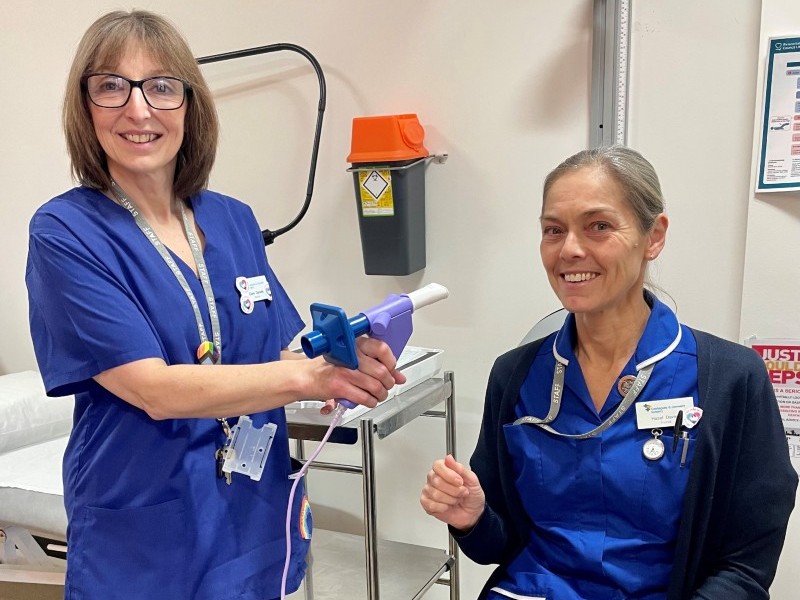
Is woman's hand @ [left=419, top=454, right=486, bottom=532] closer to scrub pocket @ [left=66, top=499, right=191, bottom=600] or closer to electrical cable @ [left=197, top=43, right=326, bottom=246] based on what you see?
scrub pocket @ [left=66, top=499, right=191, bottom=600]

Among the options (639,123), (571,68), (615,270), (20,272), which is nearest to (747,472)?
(615,270)

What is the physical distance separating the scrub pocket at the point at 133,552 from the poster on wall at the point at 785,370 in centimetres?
135

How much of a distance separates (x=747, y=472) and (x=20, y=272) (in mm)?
2724

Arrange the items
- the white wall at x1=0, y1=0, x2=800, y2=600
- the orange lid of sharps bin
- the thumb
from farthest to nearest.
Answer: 1. the orange lid of sharps bin
2. the white wall at x1=0, y1=0, x2=800, y2=600
3. the thumb

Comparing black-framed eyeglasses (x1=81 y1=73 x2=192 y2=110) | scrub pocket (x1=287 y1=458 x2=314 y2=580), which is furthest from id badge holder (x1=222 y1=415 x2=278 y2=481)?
black-framed eyeglasses (x1=81 y1=73 x2=192 y2=110)

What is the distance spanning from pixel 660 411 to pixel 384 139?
3.56 ft

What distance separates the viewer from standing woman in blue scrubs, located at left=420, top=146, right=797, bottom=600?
1143 millimetres

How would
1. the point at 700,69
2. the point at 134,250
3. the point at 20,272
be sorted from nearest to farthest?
1. the point at 134,250
2. the point at 700,69
3. the point at 20,272

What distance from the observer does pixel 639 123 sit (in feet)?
5.95

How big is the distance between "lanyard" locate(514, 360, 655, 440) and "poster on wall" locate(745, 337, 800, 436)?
2.26ft

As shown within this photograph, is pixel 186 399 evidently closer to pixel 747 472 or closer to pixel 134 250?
pixel 134 250

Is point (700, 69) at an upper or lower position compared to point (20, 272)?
upper

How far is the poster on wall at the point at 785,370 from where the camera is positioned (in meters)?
1.71

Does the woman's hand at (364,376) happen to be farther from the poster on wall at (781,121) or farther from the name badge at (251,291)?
the poster on wall at (781,121)
